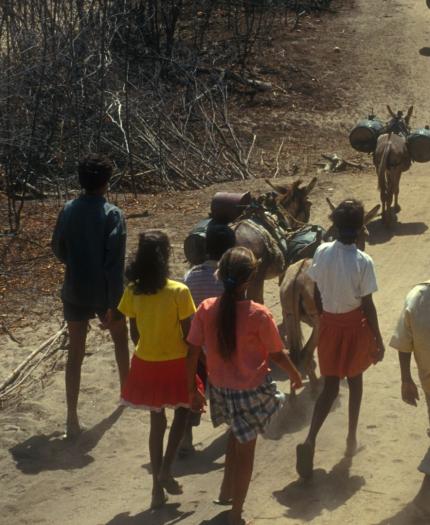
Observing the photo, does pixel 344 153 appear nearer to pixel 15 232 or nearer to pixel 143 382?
pixel 15 232

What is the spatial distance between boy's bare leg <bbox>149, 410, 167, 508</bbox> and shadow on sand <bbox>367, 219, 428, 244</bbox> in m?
6.61

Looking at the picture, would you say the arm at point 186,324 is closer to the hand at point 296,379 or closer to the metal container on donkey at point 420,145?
the hand at point 296,379

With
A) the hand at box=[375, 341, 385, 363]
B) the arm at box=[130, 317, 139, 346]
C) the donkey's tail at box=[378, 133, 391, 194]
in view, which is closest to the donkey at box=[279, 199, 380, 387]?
the hand at box=[375, 341, 385, 363]

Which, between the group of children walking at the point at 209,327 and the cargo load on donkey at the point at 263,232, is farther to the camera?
the cargo load on donkey at the point at 263,232

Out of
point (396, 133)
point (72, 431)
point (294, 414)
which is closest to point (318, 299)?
point (294, 414)

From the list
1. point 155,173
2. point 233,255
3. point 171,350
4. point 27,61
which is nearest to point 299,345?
point 171,350

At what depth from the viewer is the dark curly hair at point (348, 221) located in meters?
6.50

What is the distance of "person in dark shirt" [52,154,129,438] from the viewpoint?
23.8ft

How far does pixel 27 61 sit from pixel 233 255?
326 inches

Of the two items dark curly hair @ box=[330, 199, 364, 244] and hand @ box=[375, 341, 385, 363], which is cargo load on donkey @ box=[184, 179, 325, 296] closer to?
dark curly hair @ box=[330, 199, 364, 244]

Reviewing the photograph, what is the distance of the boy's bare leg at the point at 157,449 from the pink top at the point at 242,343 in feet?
2.07

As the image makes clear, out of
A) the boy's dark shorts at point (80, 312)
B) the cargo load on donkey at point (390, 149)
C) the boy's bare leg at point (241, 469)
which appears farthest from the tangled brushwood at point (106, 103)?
the boy's bare leg at point (241, 469)

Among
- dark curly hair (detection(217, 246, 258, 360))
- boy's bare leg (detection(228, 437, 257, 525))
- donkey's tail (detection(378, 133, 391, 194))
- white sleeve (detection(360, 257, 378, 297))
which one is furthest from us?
donkey's tail (detection(378, 133, 391, 194))

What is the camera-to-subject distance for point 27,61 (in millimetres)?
13336
